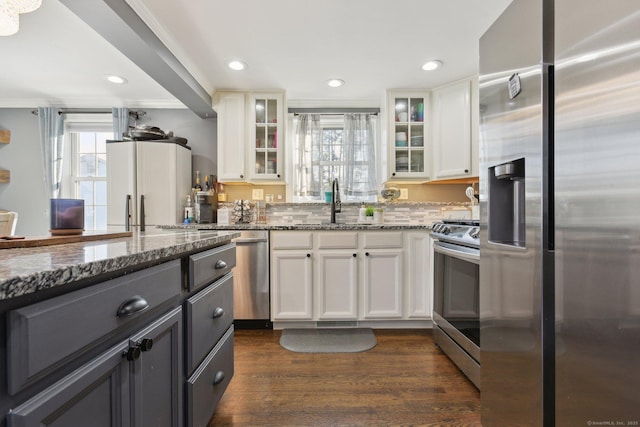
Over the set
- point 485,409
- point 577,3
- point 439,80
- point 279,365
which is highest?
point 439,80

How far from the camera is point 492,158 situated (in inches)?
46.2

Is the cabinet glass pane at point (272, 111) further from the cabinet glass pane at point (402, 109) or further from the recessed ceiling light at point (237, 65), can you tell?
the cabinet glass pane at point (402, 109)

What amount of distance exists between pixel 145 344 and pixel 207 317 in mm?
425

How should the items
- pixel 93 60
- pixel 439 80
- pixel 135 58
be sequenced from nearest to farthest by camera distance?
pixel 135 58 → pixel 93 60 → pixel 439 80

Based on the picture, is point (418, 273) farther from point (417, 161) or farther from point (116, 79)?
point (116, 79)

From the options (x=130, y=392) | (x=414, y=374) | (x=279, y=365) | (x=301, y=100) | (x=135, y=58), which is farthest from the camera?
(x=301, y=100)

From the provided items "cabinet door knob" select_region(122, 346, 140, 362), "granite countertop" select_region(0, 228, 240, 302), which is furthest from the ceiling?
"cabinet door knob" select_region(122, 346, 140, 362)

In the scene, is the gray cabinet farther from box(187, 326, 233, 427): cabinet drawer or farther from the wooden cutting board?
the wooden cutting board

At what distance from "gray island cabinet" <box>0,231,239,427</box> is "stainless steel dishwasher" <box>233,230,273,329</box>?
133cm

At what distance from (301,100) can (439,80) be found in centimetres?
149

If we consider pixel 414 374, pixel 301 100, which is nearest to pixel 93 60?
pixel 301 100

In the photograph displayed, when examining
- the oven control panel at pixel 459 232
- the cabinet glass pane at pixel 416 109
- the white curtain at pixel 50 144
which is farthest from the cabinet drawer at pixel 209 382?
the white curtain at pixel 50 144

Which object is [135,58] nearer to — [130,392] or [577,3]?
[130,392]

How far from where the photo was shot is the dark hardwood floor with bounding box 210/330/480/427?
4.70 ft
